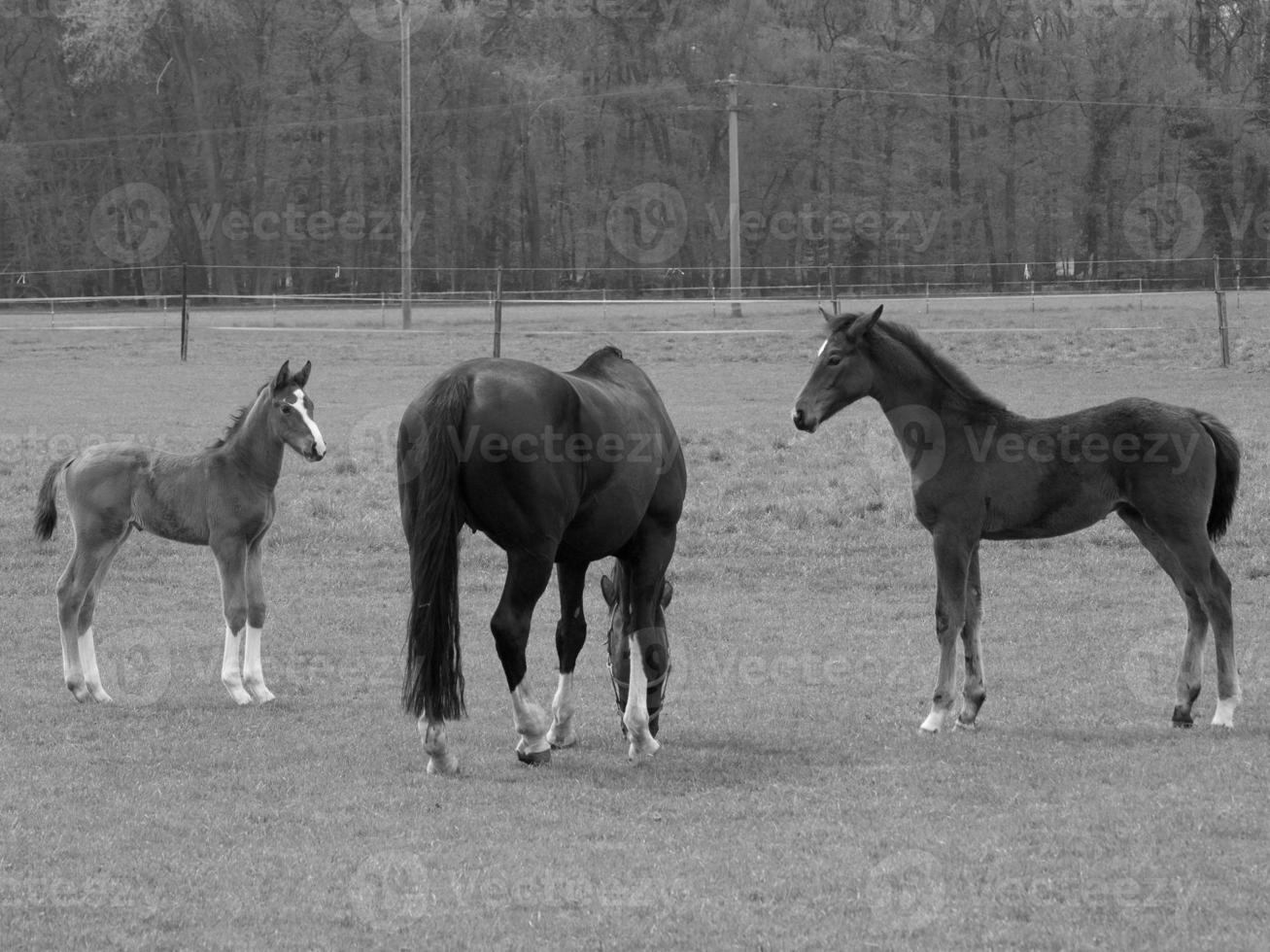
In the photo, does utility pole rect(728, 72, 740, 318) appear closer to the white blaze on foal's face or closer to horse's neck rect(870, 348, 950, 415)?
the white blaze on foal's face

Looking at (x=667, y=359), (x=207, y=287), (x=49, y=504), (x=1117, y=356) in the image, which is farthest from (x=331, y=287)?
(x=49, y=504)

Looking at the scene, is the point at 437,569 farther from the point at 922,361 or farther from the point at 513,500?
the point at 922,361

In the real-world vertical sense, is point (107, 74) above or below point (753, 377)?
above

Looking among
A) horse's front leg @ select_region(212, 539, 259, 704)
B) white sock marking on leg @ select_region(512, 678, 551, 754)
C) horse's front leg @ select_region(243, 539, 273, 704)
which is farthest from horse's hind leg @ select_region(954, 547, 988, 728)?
horse's front leg @ select_region(212, 539, 259, 704)

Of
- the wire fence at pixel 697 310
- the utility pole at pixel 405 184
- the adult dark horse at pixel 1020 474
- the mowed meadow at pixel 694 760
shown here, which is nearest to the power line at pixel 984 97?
the wire fence at pixel 697 310

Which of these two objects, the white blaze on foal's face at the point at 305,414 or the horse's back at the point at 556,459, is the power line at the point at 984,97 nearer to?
the white blaze on foal's face at the point at 305,414

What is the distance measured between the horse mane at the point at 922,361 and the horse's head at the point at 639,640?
1.66 metres

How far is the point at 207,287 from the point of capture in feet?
171

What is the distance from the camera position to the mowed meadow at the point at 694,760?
4.89 m

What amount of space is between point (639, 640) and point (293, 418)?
260 cm

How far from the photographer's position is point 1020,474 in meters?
7.93

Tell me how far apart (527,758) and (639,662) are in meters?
0.70

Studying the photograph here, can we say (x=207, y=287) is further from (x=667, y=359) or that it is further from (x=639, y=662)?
(x=639, y=662)

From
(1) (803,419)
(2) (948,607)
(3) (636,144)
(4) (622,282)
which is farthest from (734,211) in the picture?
(2) (948,607)
